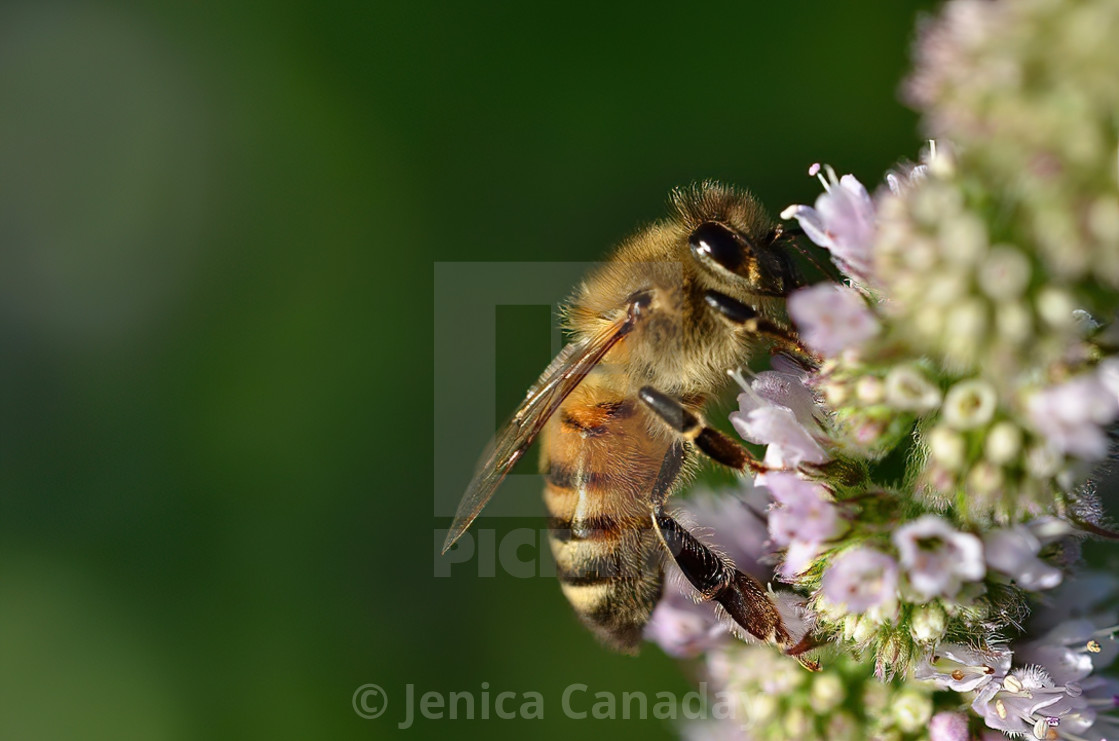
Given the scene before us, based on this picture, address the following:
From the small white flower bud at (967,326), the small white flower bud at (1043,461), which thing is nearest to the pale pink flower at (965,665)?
the small white flower bud at (1043,461)

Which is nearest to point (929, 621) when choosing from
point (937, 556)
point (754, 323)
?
point (937, 556)

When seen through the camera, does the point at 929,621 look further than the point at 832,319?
Yes

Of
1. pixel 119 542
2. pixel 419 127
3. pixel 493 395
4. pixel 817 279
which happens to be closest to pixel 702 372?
pixel 817 279

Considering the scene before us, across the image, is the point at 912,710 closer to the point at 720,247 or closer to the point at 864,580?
the point at 864,580

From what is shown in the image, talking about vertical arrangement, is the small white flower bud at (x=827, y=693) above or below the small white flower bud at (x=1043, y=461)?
below

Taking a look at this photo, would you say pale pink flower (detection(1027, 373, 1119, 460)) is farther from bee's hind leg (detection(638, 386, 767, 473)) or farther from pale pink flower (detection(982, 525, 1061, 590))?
bee's hind leg (detection(638, 386, 767, 473))

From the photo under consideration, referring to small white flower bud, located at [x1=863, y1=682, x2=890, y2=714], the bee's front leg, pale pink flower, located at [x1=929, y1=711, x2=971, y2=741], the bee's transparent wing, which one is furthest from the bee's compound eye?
pale pink flower, located at [x1=929, y1=711, x2=971, y2=741]

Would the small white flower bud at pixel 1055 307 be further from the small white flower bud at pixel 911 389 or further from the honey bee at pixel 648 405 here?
the honey bee at pixel 648 405
